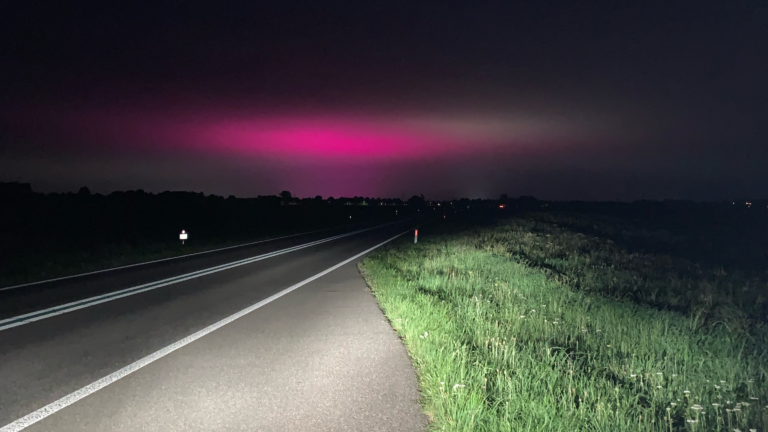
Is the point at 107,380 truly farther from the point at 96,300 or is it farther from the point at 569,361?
the point at 96,300

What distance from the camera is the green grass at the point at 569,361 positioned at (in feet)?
14.4

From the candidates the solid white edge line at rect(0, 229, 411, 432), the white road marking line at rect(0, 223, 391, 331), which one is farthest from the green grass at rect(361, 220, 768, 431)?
the white road marking line at rect(0, 223, 391, 331)

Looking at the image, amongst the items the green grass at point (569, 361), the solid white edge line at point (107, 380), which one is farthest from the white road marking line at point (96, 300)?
the green grass at point (569, 361)

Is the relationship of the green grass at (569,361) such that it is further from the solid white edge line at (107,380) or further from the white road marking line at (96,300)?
the white road marking line at (96,300)

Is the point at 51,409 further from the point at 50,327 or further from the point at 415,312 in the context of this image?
the point at 415,312

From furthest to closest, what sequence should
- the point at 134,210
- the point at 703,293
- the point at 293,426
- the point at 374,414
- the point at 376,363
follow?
the point at 134,210 → the point at 703,293 → the point at 376,363 → the point at 374,414 → the point at 293,426

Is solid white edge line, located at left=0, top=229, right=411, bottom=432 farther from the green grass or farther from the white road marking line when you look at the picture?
the white road marking line

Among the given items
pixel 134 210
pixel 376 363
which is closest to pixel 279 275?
pixel 376 363

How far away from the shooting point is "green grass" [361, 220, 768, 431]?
14.4 feet

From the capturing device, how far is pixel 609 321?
8.46 metres

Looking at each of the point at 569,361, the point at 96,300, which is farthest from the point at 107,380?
the point at 96,300

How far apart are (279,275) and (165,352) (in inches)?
299

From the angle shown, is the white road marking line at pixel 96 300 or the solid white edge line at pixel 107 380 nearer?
the solid white edge line at pixel 107 380

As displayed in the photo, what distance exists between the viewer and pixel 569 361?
5.89m
